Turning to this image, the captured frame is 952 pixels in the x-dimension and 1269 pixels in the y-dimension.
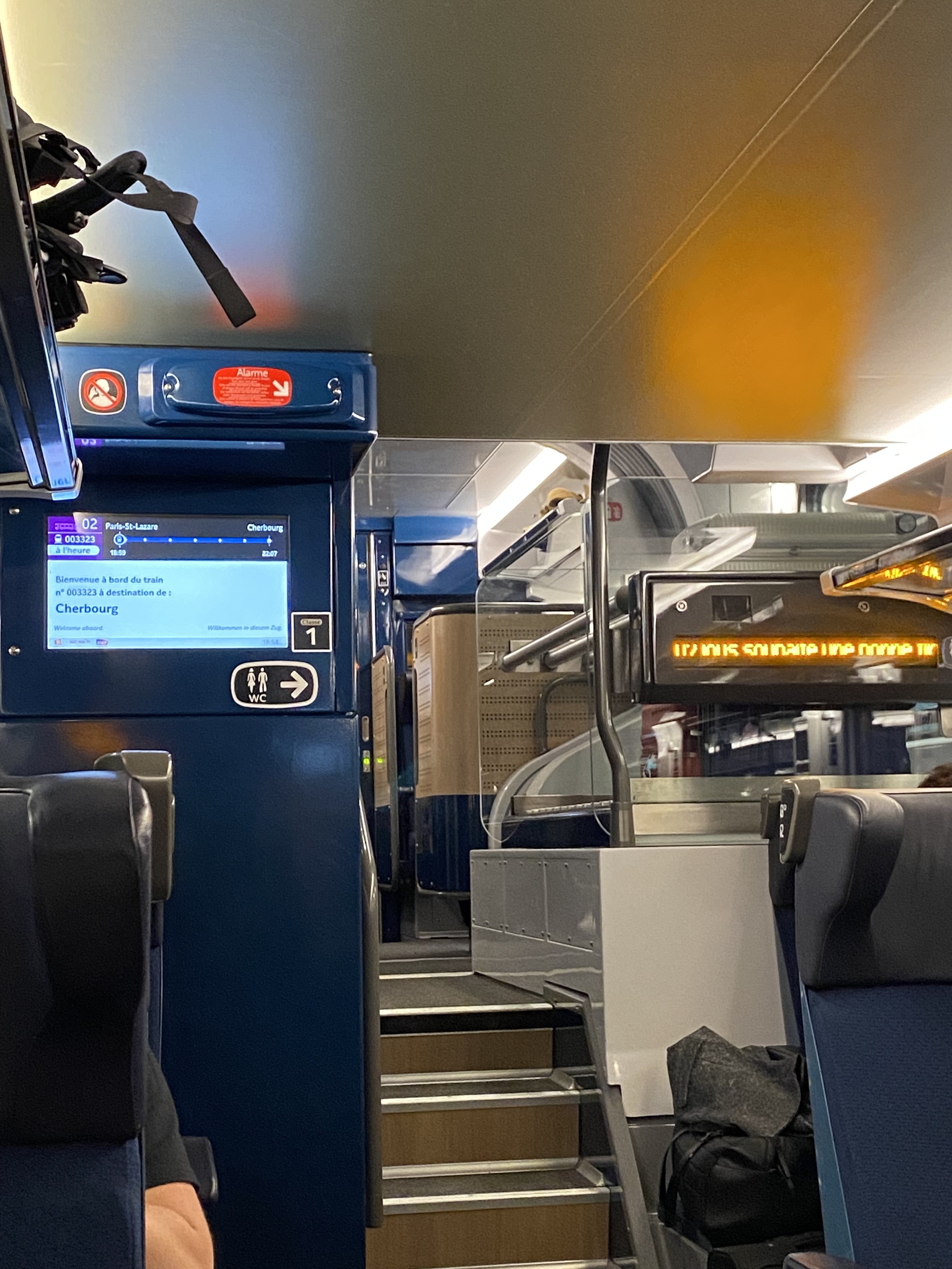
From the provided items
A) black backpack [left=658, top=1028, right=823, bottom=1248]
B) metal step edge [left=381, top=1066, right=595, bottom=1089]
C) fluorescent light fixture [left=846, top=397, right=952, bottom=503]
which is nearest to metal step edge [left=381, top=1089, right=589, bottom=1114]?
metal step edge [left=381, top=1066, right=595, bottom=1089]

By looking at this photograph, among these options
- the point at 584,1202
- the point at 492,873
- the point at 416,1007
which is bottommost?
the point at 584,1202

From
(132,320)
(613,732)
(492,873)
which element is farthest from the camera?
(492,873)

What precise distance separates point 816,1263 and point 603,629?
3130 mm

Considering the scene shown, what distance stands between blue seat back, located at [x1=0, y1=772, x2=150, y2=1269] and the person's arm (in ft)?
1.32

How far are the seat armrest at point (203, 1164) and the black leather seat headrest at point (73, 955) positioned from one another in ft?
3.53

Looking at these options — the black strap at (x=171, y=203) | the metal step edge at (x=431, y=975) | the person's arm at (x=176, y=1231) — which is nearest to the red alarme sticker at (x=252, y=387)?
the black strap at (x=171, y=203)

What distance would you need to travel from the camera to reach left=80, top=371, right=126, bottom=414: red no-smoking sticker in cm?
321

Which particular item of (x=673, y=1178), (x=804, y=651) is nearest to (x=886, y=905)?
(x=673, y=1178)

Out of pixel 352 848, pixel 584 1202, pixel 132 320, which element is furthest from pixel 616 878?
pixel 132 320

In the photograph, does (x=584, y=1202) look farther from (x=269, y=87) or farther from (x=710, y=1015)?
(x=269, y=87)

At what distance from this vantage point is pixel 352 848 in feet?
11.2

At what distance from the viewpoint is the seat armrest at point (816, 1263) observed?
1866 millimetres

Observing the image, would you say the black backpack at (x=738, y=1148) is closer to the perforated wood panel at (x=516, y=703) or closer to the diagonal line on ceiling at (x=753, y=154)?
the perforated wood panel at (x=516, y=703)

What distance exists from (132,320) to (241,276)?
40 centimetres
